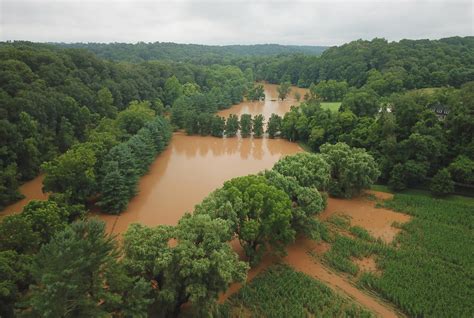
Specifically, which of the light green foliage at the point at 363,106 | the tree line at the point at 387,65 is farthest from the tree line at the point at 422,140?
the tree line at the point at 387,65

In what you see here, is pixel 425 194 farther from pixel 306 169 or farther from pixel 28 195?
pixel 28 195

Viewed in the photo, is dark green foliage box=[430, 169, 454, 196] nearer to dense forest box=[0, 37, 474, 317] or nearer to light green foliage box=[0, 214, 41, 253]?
dense forest box=[0, 37, 474, 317]

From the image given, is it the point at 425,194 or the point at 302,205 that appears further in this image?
the point at 425,194

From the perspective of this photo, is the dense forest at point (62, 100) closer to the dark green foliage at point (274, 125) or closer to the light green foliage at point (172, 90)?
the light green foliage at point (172, 90)

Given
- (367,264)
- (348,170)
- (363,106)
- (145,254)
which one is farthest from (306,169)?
(363,106)

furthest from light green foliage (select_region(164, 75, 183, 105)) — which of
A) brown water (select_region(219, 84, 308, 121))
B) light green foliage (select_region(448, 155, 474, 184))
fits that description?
light green foliage (select_region(448, 155, 474, 184))

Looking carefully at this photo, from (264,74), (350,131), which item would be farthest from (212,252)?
(264,74)

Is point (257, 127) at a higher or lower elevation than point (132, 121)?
lower
